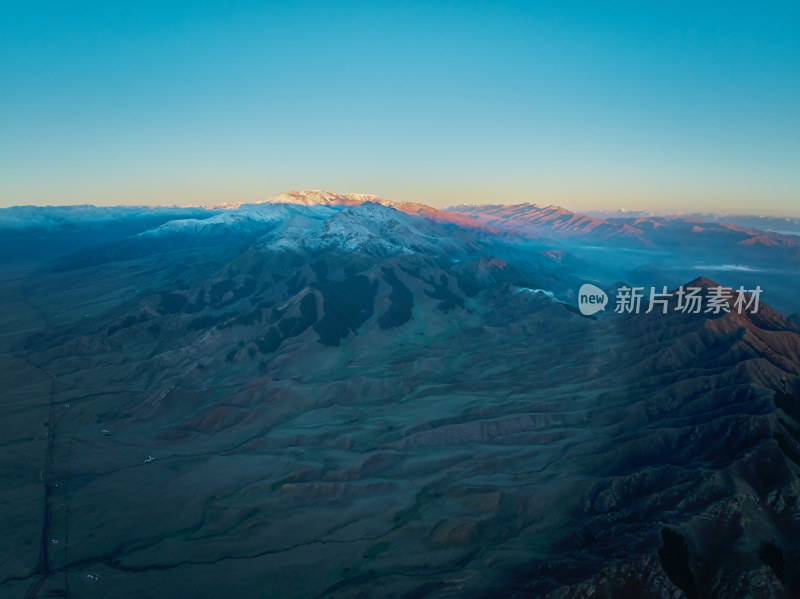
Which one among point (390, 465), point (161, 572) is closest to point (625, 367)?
point (390, 465)

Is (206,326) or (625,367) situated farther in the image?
(206,326)

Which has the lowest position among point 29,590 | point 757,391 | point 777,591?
point 29,590

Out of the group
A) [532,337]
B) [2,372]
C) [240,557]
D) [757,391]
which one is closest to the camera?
[240,557]

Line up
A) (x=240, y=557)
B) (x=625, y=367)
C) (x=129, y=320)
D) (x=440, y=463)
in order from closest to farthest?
(x=240, y=557) < (x=440, y=463) < (x=625, y=367) < (x=129, y=320)

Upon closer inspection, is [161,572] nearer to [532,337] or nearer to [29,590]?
[29,590]

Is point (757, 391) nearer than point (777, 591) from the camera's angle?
No

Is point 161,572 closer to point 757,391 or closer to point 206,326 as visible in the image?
point 757,391

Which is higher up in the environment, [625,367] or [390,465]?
[625,367]

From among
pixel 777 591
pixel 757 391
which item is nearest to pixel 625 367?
pixel 757 391

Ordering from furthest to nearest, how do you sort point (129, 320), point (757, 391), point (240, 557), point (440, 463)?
point (129, 320) < point (440, 463) < point (757, 391) < point (240, 557)
